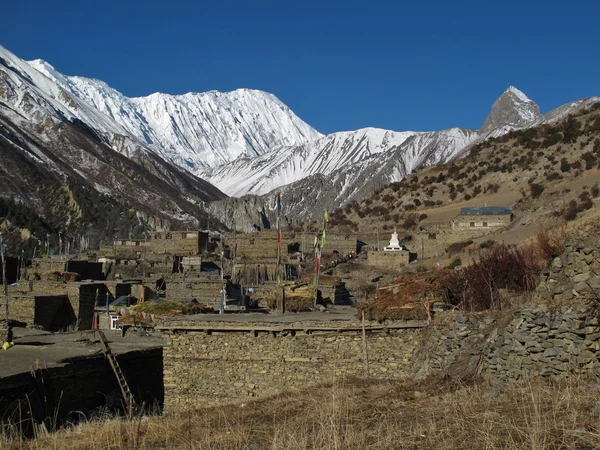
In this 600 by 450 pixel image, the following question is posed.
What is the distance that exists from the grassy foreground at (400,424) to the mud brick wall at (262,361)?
10.6ft

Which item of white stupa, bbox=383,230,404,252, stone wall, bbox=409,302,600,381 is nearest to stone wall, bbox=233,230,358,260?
white stupa, bbox=383,230,404,252

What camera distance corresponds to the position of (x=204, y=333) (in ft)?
52.5

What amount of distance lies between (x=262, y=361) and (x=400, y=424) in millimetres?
A: 7605

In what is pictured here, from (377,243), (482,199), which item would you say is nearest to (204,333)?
(377,243)

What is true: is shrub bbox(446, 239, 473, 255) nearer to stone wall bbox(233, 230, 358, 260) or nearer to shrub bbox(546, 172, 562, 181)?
stone wall bbox(233, 230, 358, 260)

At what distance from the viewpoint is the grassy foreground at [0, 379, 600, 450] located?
23.2 ft

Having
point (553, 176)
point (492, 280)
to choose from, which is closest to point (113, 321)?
point (492, 280)

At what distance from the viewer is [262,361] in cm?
1552

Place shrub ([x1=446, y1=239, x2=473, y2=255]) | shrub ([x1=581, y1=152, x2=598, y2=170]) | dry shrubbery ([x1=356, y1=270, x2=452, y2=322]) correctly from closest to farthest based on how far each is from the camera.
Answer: dry shrubbery ([x1=356, y1=270, x2=452, y2=322]) < shrub ([x1=446, y1=239, x2=473, y2=255]) < shrub ([x1=581, y1=152, x2=598, y2=170])

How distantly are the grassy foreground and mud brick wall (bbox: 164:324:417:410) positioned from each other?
10.6ft

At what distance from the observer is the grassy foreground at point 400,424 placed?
7074mm

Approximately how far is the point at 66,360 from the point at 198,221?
163m

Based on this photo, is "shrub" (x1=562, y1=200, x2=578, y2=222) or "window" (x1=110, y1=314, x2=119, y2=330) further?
"shrub" (x1=562, y1=200, x2=578, y2=222)

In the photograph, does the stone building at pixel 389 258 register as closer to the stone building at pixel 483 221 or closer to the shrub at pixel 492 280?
the stone building at pixel 483 221
